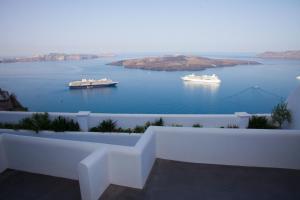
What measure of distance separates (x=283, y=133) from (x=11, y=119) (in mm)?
7738

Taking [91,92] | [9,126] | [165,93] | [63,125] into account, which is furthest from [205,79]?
[9,126]

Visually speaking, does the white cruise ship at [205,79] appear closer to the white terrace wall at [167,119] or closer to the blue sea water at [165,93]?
the blue sea water at [165,93]

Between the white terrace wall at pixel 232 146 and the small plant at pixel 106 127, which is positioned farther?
the small plant at pixel 106 127

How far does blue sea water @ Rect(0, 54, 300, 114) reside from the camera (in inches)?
1800

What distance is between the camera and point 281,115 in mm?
5340

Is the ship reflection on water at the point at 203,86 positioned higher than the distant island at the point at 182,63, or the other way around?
the distant island at the point at 182,63

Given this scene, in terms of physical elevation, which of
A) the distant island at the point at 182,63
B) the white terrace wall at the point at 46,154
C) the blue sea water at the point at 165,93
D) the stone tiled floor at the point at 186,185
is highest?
the white terrace wall at the point at 46,154

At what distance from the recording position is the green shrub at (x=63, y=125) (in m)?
6.21

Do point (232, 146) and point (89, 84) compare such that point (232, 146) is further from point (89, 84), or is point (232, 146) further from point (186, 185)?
point (89, 84)

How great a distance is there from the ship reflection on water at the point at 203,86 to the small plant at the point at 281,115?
5080 cm

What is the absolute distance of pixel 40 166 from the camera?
356 cm

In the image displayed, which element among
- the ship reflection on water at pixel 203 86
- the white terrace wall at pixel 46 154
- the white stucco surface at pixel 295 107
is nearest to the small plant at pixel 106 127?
the white terrace wall at pixel 46 154

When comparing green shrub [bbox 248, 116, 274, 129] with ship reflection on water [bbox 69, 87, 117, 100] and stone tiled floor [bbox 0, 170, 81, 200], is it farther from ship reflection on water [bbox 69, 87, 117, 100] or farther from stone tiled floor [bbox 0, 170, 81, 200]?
ship reflection on water [bbox 69, 87, 117, 100]

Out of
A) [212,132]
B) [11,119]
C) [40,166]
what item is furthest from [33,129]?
[212,132]
